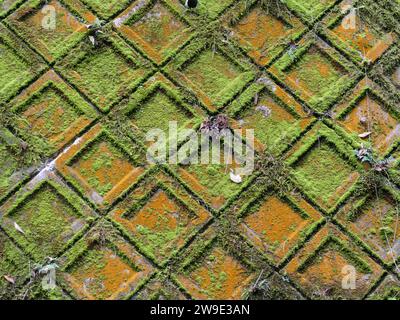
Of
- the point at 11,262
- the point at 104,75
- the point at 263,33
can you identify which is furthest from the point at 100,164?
the point at 263,33

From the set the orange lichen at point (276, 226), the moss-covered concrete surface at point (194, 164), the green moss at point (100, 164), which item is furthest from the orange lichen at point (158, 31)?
the orange lichen at point (276, 226)

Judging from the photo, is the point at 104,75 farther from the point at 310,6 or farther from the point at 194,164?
the point at 310,6

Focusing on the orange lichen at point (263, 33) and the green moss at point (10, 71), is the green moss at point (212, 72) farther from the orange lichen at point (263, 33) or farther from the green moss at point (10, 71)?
the green moss at point (10, 71)

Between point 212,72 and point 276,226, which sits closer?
point 276,226

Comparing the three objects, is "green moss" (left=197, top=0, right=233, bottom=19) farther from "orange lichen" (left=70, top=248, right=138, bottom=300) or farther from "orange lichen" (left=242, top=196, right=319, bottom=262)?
"orange lichen" (left=70, top=248, right=138, bottom=300)

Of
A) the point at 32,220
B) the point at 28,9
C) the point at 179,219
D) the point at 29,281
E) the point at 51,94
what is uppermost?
the point at 28,9

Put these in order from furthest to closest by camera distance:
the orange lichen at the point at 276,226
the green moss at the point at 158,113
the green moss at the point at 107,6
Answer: the green moss at the point at 107,6, the green moss at the point at 158,113, the orange lichen at the point at 276,226


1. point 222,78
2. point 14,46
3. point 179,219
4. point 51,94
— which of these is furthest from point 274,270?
point 14,46
